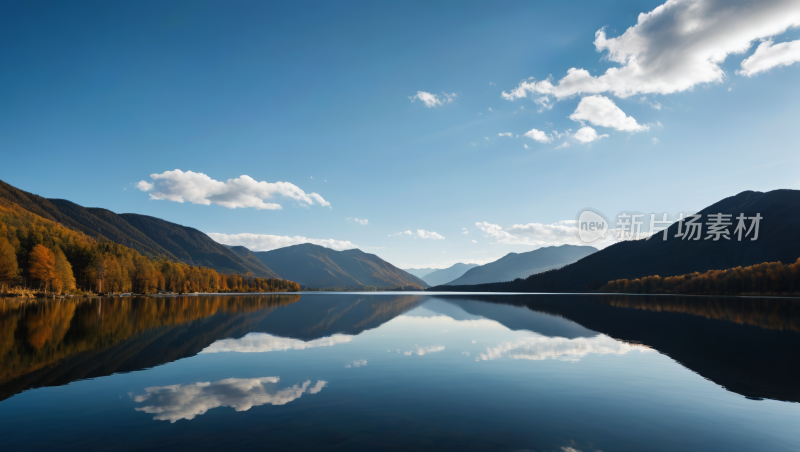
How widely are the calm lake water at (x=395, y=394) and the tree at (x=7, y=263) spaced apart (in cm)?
10049

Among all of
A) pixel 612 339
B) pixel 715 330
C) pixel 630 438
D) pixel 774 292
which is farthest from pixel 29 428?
pixel 774 292

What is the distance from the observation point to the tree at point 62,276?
12414 centimetres

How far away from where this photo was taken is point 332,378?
22.0 m

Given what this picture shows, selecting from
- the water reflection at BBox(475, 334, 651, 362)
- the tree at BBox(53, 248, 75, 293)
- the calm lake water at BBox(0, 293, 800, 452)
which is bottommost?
the water reflection at BBox(475, 334, 651, 362)

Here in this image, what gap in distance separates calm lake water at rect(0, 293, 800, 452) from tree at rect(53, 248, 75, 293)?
116 metres

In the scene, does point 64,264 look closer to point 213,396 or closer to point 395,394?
point 213,396

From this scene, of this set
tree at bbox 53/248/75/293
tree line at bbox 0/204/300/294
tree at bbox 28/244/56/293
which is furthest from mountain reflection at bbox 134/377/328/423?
tree at bbox 53/248/75/293

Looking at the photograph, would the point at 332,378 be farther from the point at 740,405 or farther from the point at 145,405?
the point at 740,405

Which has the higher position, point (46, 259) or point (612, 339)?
point (46, 259)

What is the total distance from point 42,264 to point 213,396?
146 meters

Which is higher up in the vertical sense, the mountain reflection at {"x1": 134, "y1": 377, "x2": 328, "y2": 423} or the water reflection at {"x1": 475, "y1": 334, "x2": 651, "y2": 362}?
the mountain reflection at {"x1": 134, "y1": 377, "x2": 328, "y2": 423}

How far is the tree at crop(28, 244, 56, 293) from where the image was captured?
117625 mm

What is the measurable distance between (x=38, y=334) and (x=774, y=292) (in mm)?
235994

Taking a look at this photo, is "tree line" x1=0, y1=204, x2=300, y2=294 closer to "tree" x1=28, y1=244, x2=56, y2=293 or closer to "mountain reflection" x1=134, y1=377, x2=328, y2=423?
"tree" x1=28, y1=244, x2=56, y2=293
